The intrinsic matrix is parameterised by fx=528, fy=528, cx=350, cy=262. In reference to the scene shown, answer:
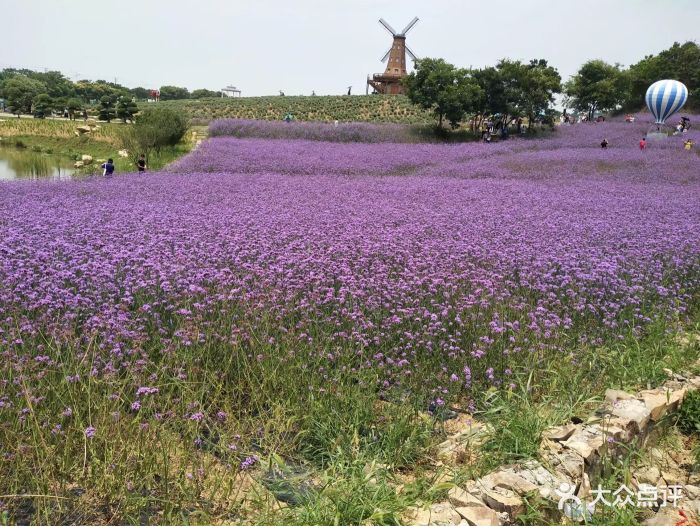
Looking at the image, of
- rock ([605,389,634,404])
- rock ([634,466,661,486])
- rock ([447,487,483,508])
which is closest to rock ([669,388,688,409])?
rock ([605,389,634,404])

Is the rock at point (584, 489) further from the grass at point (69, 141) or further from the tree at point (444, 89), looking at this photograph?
the tree at point (444, 89)

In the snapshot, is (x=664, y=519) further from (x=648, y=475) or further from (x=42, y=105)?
(x=42, y=105)

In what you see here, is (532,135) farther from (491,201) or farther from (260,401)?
(260,401)

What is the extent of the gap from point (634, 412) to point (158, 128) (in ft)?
73.2

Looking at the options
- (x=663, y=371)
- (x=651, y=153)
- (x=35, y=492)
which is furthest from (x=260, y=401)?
(x=651, y=153)

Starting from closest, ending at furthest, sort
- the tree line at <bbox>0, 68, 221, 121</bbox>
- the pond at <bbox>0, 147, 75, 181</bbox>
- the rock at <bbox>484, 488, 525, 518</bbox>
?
the rock at <bbox>484, 488, 525, 518</bbox> < the pond at <bbox>0, 147, 75, 181</bbox> < the tree line at <bbox>0, 68, 221, 121</bbox>

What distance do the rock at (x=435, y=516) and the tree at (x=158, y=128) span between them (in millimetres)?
21092

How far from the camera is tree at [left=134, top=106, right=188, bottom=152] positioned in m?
21.2

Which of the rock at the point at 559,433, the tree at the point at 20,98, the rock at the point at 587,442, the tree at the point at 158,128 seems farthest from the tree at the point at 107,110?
the rock at the point at 587,442

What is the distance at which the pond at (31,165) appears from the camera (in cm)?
2283

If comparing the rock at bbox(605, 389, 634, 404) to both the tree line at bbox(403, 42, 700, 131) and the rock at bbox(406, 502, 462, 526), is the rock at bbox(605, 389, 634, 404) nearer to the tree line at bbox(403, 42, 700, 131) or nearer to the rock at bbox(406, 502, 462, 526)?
the rock at bbox(406, 502, 462, 526)

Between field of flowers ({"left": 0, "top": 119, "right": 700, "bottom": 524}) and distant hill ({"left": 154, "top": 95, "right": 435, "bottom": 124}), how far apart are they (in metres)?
42.2

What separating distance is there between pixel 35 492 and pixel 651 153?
2637cm

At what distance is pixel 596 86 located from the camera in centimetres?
4400
